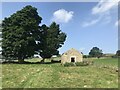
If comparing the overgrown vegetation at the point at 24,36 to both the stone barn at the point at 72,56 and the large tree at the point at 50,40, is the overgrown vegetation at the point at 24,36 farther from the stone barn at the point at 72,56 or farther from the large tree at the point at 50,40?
the stone barn at the point at 72,56

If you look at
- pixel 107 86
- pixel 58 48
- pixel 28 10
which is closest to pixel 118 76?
pixel 107 86

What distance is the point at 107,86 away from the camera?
123ft

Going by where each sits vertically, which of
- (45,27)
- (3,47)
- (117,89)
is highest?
(45,27)

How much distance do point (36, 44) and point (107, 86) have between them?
171 ft

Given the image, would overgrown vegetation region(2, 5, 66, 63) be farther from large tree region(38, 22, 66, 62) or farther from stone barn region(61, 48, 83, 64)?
stone barn region(61, 48, 83, 64)

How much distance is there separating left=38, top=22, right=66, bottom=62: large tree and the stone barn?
4930 millimetres

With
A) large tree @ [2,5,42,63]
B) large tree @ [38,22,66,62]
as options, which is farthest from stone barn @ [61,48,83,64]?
large tree @ [2,5,42,63]

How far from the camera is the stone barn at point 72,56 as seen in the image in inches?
3585

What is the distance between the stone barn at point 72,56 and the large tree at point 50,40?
4930 mm

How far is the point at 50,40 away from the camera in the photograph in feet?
317

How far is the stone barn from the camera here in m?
91.1

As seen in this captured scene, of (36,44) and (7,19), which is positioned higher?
(7,19)

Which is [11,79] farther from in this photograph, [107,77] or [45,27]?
[45,27]

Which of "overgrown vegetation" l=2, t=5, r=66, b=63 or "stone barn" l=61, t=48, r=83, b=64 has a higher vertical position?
"overgrown vegetation" l=2, t=5, r=66, b=63
